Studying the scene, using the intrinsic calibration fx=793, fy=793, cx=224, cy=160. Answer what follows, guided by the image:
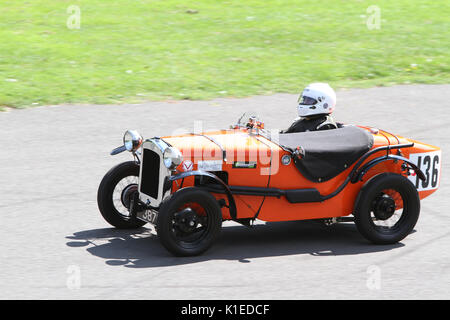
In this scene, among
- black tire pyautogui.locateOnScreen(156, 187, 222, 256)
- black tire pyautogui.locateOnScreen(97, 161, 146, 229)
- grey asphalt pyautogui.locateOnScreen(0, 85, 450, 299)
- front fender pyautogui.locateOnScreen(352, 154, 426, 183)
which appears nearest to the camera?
grey asphalt pyautogui.locateOnScreen(0, 85, 450, 299)

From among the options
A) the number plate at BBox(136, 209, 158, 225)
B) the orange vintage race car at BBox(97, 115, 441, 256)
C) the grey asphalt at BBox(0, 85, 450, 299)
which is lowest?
the grey asphalt at BBox(0, 85, 450, 299)

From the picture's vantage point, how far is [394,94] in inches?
540

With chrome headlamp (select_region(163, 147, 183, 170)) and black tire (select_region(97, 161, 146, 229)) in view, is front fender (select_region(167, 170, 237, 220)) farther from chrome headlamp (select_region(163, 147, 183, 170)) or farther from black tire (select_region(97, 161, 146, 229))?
black tire (select_region(97, 161, 146, 229))

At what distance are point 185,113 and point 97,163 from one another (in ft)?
8.27

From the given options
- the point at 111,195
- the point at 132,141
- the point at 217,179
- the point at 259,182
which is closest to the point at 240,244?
the point at 259,182

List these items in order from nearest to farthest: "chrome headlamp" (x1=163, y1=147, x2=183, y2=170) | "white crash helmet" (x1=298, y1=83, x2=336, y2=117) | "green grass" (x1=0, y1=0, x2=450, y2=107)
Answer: "chrome headlamp" (x1=163, y1=147, x2=183, y2=170) → "white crash helmet" (x1=298, y1=83, x2=336, y2=117) → "green grass" (x1=0, y1=0, x2=450, y2=107)

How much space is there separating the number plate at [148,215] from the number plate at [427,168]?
8.75ft

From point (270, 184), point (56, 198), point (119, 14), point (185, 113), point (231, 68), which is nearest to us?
point (270, 184)

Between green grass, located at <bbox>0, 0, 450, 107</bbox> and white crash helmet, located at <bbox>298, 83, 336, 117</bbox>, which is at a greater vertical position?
green grass, located at <bbox>0, 0, 450, 107</bbox>

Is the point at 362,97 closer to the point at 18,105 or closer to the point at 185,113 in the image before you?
the point at 185,113

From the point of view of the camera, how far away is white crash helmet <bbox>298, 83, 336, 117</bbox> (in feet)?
26.3

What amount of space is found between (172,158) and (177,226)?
0.60 metres

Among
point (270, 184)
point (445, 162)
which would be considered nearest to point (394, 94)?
point (445, 162)

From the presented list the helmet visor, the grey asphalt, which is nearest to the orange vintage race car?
the grey asphalt
